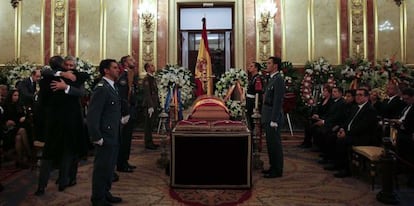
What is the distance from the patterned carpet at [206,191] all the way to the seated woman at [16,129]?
0.88 feet

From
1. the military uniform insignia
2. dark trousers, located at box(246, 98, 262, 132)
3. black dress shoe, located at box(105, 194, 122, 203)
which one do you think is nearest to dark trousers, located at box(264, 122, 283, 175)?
dark trousers, located at box(246, 98, 262, 132)

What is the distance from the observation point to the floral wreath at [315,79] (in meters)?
8.91

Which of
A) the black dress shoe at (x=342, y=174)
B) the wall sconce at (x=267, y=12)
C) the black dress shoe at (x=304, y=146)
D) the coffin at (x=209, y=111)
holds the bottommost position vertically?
the black dress shoe at (x=342, y=174)

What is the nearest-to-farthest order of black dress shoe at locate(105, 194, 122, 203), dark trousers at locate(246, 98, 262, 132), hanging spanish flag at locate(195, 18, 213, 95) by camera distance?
black dress shoe at locate(105, 194, 122, 203)
dark trousers at locate(246, 98, 262, 132)
hanging spanish flag at locate(195, 18, 213, 95)

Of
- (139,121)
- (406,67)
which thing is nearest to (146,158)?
(139,121)

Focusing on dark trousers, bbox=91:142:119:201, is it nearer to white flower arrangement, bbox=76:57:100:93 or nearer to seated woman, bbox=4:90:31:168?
seated woman, bbox=4:90:31:168

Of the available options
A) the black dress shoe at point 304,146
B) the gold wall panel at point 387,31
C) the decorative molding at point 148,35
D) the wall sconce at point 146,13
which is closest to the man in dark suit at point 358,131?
the black dress shoe at point 304,146

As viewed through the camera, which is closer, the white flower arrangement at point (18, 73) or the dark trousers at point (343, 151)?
the dark trousers at point (343, 151)

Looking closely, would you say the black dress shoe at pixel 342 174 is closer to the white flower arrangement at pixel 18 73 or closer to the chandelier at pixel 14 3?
the white flower arrangement at pixel 18 73

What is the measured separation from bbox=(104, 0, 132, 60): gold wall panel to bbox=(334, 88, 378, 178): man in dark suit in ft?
20.9

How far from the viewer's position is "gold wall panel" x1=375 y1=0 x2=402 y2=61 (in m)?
9.65

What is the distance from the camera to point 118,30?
32.7ft

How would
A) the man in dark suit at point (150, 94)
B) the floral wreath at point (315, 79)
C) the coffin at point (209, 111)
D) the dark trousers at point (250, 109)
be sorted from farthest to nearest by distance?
the floral wreath at point (315, 79)
the dark trousers at point (250, 109)
the man in dark suit at point (150, 94)
the coffin at point (209, 111)

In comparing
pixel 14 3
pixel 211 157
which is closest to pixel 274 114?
pixel 211 157
